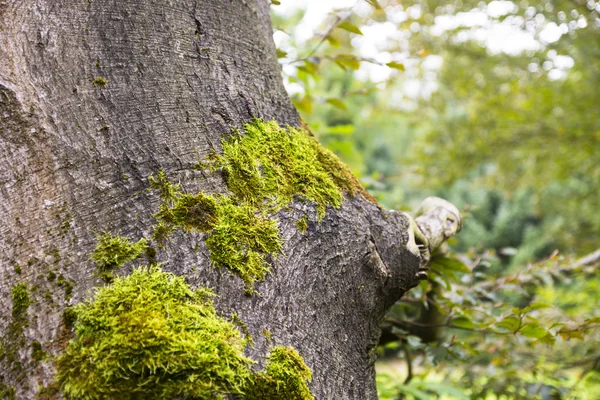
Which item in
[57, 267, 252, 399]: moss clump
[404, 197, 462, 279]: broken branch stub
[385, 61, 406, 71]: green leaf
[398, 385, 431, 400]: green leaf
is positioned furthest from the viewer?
[398, 385, 431, 400]: green leaf

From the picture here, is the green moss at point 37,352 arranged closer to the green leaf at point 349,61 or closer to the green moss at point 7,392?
the green moss at point 7,392

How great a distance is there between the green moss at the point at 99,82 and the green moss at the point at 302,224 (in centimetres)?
58

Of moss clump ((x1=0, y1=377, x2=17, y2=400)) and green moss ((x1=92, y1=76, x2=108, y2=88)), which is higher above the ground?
green moss ((x1=92, y1=76, x2=108, y2=88))

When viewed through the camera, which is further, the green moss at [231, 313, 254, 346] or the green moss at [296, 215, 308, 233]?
the green moss at [296, 215, 308, 233]

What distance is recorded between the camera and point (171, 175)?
1086 millimetres

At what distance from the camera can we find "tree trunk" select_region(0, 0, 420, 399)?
0.97m

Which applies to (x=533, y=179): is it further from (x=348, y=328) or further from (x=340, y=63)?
(x=348, y=328)

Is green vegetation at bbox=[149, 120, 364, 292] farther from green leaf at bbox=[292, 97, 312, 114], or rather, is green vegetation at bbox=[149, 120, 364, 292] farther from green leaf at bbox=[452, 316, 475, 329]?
green leaf at bbox=[292, 97, 312, 114]

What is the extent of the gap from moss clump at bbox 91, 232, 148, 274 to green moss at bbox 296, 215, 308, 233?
37cm

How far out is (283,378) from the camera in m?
0.95

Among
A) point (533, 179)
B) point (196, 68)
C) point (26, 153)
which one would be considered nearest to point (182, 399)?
point (26, 153)

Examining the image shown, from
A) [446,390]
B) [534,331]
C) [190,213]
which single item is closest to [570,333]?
[534,331]

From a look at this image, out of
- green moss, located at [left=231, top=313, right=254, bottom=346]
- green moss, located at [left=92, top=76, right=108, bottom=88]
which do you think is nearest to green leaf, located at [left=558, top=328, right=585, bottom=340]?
green moss, located at [left=231, top=313, right=254, bottom=346]

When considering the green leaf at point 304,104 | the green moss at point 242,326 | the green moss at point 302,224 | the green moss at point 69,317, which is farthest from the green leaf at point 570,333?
the green moss at point 69,317
